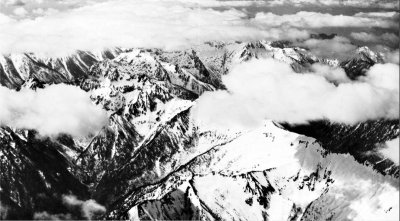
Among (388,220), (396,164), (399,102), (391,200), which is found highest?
(399,102)

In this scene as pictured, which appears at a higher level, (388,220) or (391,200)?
(391,200)

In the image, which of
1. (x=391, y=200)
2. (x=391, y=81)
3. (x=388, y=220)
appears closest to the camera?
(x=391, y=81)

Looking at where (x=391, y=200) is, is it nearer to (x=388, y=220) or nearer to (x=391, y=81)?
(x=388, y=220)

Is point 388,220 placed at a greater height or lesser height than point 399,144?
lesser

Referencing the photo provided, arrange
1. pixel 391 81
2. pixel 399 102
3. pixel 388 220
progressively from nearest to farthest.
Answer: pixel 399 102 < pixel 391 81 < pixel 388 220

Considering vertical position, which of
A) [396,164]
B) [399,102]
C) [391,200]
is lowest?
[391,200]

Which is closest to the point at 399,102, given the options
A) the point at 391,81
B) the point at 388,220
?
the point at 391,81

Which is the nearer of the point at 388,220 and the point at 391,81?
the point at 391,81

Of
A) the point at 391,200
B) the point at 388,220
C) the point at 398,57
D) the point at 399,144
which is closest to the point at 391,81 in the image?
the point at 398,57

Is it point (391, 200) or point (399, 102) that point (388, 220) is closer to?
point (391, 200)
